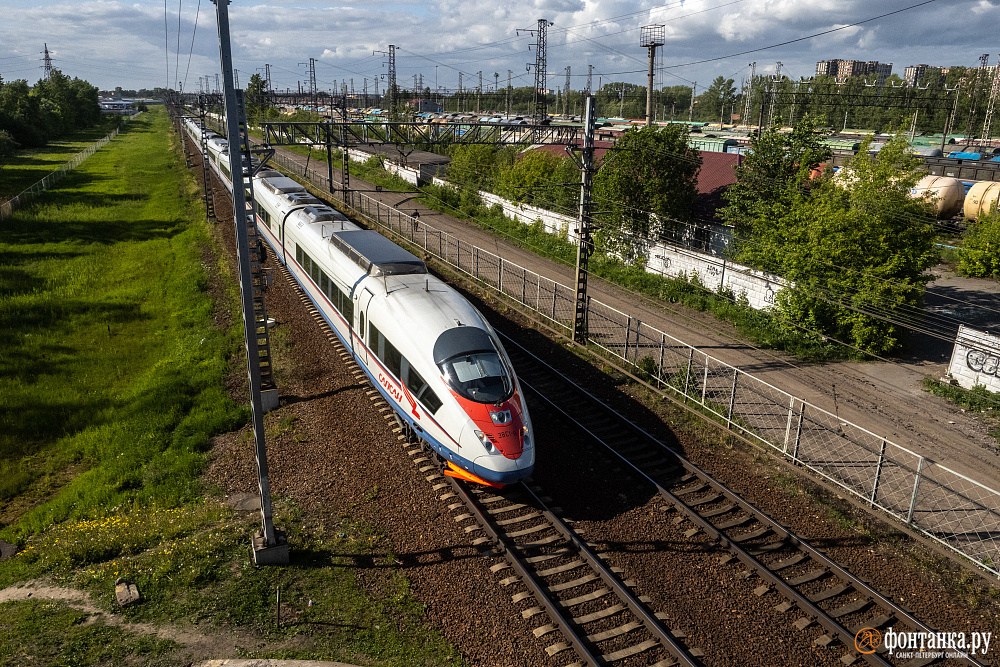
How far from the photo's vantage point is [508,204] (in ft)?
139

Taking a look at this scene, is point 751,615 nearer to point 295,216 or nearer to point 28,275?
point 295,216

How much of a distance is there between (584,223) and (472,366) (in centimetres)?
967

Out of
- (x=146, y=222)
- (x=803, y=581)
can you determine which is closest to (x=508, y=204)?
(x=146, y=222)

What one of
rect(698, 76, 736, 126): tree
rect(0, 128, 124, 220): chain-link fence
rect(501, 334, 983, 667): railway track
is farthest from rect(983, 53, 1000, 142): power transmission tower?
rect(0, 128, 124, 220): chain-link fence

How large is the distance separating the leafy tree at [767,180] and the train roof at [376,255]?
45.2 ft

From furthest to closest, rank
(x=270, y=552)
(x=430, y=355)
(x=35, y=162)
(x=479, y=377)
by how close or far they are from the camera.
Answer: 1. (x=35, y=162)
2. (x=430, y=355)
3. (x=479, y=377)
4. (x=270, y=552)

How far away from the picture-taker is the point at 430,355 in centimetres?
1256

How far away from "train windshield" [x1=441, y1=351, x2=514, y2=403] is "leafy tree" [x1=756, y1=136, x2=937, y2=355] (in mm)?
14096

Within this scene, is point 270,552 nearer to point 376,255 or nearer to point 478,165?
point 376,255

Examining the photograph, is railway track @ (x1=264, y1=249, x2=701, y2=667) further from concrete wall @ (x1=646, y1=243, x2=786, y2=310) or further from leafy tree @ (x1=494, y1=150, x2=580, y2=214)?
leafy tree @ (x1=494, y1=150, x2=580, y2=214)

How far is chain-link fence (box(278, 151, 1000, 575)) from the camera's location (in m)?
12.1

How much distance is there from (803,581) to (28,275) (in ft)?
112

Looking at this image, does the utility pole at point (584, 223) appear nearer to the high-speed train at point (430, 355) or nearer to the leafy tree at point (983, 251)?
the high-speed train at point (430, 355)

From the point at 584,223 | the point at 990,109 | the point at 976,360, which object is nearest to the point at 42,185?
the point at 584,223
